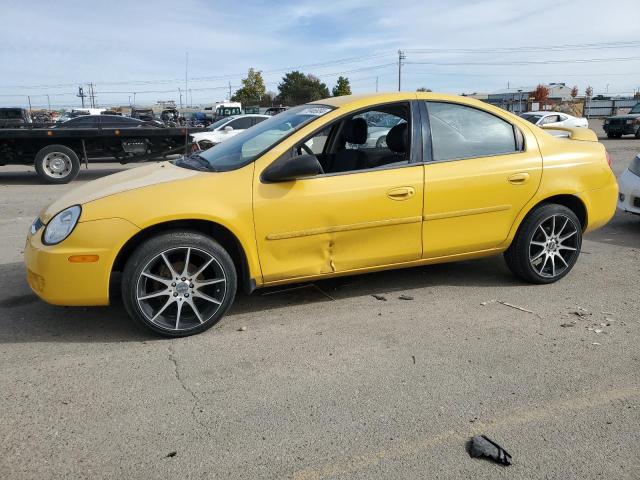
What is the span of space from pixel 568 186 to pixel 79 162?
11.1 metres

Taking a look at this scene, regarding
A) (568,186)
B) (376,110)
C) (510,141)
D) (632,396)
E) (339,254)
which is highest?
(376,110)

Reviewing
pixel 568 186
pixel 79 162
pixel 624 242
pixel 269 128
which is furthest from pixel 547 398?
pixel 79 162

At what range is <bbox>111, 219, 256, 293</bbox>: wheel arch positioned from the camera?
366cm

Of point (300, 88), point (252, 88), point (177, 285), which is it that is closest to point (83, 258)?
point (177, 285)

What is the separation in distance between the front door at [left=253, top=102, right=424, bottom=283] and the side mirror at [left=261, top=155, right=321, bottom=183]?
0.14ft

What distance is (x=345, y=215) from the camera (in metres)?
3.92

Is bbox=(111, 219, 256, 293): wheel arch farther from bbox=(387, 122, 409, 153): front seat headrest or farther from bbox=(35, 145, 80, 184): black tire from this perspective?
bbox=(35, 145, 80, 184): black tire

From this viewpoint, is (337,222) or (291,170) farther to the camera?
(337,222)

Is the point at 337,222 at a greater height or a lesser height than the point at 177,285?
greater

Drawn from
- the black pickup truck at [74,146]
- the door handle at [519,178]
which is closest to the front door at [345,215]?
the door handle at [519,178]

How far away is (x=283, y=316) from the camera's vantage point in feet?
13.5

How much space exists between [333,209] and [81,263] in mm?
1717

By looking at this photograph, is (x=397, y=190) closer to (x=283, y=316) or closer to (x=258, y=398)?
(x=283, y=316)

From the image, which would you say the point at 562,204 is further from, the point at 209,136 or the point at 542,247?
the point at 209,136
